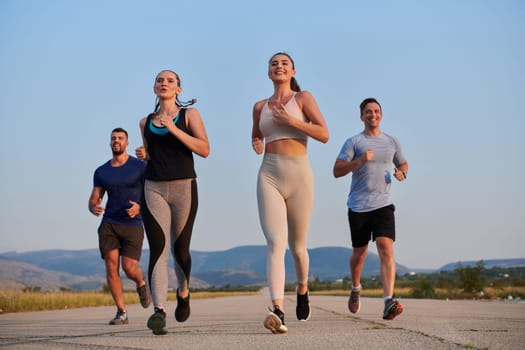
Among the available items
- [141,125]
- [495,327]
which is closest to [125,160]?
[141,125]

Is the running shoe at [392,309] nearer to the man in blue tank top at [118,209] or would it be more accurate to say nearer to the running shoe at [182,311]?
the running shoe at [182,311]

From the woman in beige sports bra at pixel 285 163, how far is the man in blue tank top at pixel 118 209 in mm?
3300

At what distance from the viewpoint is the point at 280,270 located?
23.5 ft

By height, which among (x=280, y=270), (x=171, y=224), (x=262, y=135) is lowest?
(x=280, y=270)

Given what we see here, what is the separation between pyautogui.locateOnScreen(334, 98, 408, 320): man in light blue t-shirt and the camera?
30.1 ft

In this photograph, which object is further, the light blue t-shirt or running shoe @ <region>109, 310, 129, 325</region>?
running shoe @ <region>109, 310, 129, 325</region>

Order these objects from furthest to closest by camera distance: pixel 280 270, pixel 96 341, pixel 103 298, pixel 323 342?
1. pixel 103 298
2. pixel 280 270
3. pixel 96 341
4. pixel 323 342

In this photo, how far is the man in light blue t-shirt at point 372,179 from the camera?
9.19 metres

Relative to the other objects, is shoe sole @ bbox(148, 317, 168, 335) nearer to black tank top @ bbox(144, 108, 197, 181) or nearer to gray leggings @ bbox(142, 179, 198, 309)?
gray leggings @ bbox(142, 179, 198, 309)

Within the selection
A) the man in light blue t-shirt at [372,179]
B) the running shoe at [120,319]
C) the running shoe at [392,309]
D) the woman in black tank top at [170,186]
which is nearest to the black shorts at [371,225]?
the man in light blue t-shirt at [372,179]

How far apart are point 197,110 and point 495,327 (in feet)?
12.4

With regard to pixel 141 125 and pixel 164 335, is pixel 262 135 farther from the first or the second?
pixel 164 335

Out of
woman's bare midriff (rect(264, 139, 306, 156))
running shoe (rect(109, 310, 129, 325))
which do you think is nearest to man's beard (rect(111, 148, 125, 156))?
running shoe (rect(109, 310, 129, 325))

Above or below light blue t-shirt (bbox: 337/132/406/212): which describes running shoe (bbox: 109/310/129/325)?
below
